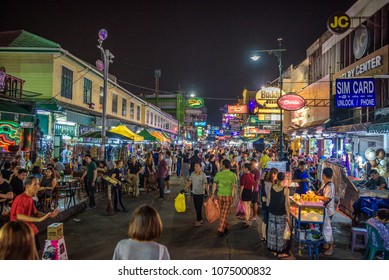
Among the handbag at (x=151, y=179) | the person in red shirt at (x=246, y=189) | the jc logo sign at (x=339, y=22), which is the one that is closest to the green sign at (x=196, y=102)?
the handbag at (x=151, y=179)

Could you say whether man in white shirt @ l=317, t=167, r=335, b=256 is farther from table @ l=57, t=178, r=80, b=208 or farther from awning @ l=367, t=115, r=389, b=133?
table @ l=57, t=178, r=80, b=208

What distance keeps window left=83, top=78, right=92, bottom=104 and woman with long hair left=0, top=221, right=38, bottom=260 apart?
67.3 feet

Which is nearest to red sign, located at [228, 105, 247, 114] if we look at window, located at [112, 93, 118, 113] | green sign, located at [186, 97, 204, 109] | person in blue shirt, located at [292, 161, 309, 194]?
green sign, located at [186, 97, 204, 109]

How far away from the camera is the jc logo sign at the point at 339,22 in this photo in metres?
13.9

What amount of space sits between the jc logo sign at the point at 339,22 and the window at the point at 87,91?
51.3ft

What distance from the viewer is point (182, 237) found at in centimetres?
812

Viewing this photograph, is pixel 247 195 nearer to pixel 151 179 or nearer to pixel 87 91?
pixel 151 179

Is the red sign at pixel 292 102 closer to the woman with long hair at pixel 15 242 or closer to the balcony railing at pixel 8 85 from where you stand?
the balcony railing at pixel 8 85

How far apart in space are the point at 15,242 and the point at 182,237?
18.2 feet

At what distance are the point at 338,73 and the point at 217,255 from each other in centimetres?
1901

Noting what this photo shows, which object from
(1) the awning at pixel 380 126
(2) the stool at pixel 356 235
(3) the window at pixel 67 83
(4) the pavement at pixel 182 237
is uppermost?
(3) the window at pixel 67 83

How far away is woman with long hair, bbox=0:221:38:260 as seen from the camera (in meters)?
2.93
